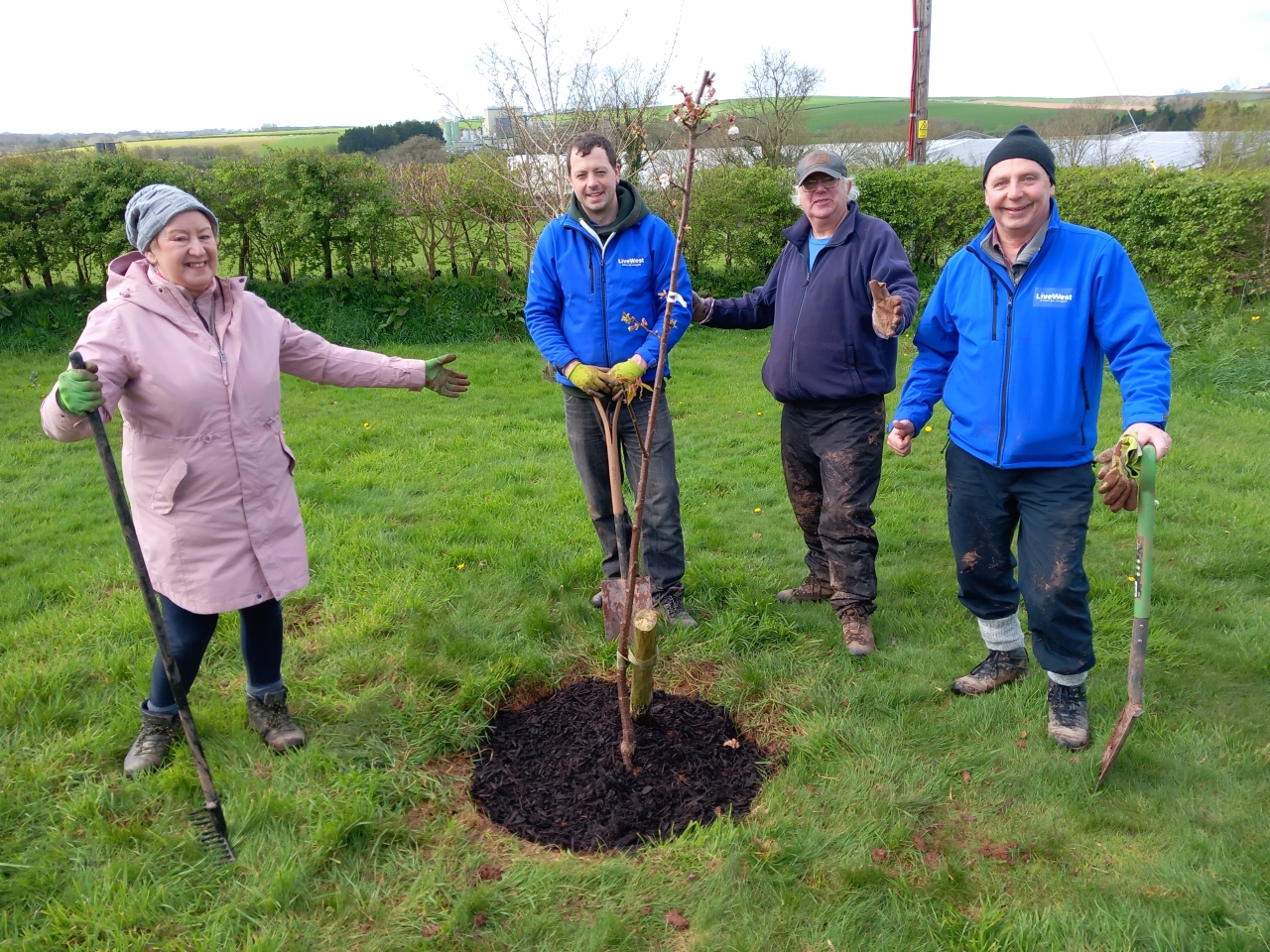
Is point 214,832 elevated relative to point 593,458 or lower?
lower

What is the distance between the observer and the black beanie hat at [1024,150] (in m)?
3.04

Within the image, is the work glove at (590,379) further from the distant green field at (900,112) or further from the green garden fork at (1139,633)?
the distant green field at (900,112)

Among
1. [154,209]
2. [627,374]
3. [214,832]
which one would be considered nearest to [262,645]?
[214,832]

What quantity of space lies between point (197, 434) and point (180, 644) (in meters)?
0.78

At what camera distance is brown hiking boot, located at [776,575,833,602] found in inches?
177

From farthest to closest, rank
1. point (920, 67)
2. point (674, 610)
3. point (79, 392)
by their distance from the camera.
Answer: point (920, 67) → point (674, 610) → point (79, 392)

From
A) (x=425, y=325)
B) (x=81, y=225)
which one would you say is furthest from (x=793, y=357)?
(x=81, y=225)

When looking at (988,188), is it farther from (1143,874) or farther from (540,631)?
(540,631)

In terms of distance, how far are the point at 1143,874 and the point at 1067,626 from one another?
0.91 metres

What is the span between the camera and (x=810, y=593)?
177 inches

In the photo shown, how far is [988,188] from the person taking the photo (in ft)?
10.3

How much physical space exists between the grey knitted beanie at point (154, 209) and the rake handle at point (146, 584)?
1.60 ft

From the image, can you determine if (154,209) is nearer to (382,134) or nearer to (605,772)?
(605,772)

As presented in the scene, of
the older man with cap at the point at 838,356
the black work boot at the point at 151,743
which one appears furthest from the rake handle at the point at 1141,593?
the black work boot at the point at 151,743
